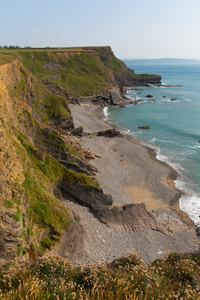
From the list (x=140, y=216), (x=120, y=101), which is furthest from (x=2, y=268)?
(x=120, y=101)

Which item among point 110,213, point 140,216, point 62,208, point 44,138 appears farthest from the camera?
point 44,138

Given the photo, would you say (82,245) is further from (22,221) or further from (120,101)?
(120,101)

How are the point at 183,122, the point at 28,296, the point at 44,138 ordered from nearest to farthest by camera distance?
the point at 28,296, the point at 44,138, the point at 183,122

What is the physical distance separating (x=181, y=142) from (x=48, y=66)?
88530mm

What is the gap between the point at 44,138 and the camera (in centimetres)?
3189

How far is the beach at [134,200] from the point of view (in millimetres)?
23625

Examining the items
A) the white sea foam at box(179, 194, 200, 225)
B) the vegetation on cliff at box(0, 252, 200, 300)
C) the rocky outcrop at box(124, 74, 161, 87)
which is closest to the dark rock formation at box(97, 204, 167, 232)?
the white sea foam at box(179, 194, 200, 225)

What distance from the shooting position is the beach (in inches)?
930

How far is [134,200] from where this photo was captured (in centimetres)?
3434

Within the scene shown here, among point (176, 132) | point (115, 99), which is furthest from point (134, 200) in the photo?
point (115, 99)

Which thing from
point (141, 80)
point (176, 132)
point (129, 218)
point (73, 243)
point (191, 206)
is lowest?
point (191, 206)

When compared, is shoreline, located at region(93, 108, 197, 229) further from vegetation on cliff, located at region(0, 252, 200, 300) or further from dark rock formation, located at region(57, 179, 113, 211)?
vegetation on cliff, located at region(0, 252, 200, 300)

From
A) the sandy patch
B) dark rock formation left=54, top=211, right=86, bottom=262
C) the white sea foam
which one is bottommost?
the white sea foam

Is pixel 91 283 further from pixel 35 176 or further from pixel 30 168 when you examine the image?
pixel 35 176
